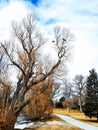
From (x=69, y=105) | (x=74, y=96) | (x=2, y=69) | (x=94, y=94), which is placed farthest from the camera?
(x=74, y=96)

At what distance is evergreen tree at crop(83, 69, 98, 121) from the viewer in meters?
40.5

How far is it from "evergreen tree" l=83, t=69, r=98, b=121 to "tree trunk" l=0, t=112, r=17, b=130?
18939mm

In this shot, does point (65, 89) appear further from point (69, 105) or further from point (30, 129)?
point (30, 129)

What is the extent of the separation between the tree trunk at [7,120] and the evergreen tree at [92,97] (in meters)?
18.9

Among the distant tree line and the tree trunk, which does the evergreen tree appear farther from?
the tree trunk

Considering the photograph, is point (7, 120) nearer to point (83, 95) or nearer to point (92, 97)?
point (92, 97)

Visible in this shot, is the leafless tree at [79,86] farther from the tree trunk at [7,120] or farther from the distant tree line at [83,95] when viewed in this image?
the tree trunk at [7,120]

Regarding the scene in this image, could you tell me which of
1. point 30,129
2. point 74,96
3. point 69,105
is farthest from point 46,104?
point 74,96

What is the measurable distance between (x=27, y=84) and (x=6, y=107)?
2871 mm

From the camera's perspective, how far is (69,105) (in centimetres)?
6644

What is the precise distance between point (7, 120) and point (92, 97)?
20914mm

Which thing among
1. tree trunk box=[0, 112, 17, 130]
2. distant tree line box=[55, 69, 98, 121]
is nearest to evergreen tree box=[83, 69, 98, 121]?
distant tree line box=[55, 69, 98, 121]

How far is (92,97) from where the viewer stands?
41.8m

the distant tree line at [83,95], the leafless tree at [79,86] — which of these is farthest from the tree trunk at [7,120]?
the leafless tree at [79,86]
